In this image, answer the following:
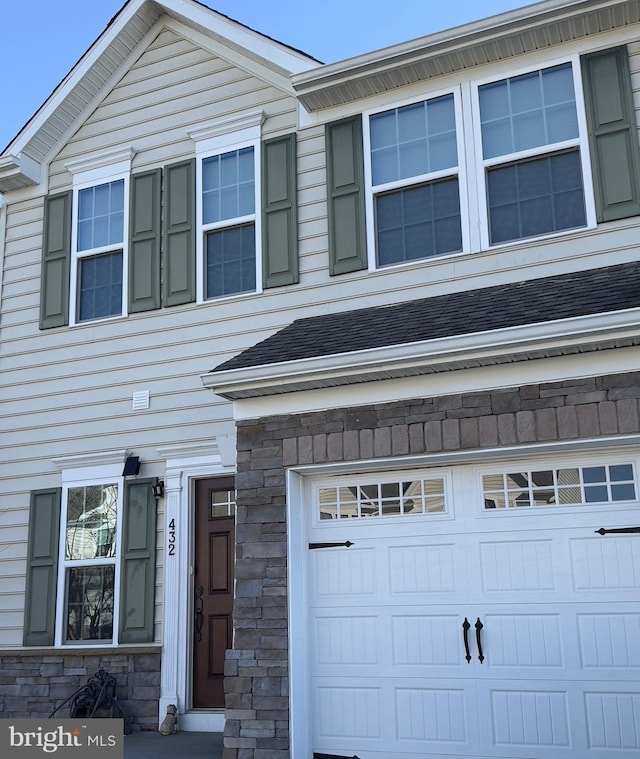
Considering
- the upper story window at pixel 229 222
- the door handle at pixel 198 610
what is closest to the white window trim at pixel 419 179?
the upper story window at pixel 229 222

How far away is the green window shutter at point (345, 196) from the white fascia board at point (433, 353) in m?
2.07

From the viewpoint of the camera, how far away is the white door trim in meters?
8.27

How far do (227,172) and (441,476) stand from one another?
440cm

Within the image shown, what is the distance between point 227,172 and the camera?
9406 millimetres

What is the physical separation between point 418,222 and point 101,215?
3.79m

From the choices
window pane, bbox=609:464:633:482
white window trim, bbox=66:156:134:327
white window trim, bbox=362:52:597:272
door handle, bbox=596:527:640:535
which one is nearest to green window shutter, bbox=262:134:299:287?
white window trim, bbox=362:52:597:272

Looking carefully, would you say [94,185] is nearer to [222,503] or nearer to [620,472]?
[222,503]

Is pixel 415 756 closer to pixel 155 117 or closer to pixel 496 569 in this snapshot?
pixel 496 569

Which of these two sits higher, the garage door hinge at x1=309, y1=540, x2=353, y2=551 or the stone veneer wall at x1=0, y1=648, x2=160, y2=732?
the garage door hinge at x1=309, y1=540, x2=353, y2=551

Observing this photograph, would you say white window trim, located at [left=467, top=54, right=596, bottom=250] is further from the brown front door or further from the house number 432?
the house number 432

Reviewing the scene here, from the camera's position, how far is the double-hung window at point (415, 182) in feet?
27.2

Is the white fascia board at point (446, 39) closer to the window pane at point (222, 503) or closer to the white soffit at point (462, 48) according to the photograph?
the white soffit at point (462, 48)

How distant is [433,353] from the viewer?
633 centimetres

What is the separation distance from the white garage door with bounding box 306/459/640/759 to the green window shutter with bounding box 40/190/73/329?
4.48 meters
